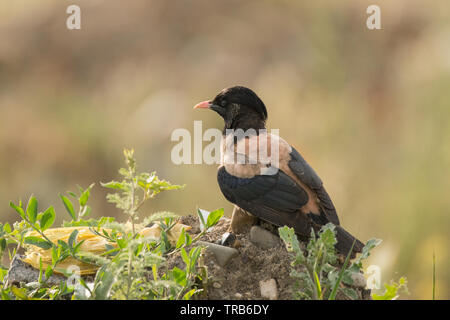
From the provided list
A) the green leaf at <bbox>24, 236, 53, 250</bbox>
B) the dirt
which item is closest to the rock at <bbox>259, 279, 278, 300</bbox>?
the dirt

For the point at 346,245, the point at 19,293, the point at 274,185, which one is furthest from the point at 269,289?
the point at 19,293

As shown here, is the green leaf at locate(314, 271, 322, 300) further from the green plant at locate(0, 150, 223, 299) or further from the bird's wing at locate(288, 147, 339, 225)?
the bird's wing at locate(288, 147, 339, 225)

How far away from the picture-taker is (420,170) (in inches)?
164

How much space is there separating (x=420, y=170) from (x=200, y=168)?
154 cm

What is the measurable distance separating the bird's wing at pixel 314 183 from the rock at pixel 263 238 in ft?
1.12

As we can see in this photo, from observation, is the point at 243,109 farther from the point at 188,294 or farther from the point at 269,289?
the point at 188,294

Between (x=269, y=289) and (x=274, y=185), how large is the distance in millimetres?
707

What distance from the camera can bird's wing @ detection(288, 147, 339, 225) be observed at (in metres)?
2.80

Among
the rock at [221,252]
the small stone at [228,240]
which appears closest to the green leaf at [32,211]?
the rock at [221,252]

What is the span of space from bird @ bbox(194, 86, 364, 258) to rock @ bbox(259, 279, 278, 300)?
458mm

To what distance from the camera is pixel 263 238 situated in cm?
255

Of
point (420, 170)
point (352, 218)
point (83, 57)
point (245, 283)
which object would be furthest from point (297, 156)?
point (83, 57)

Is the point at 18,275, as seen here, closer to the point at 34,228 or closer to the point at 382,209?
the point at 34,228

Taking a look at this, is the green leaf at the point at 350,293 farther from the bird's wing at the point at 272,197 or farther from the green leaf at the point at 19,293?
the green leaf at the point at 19,293
